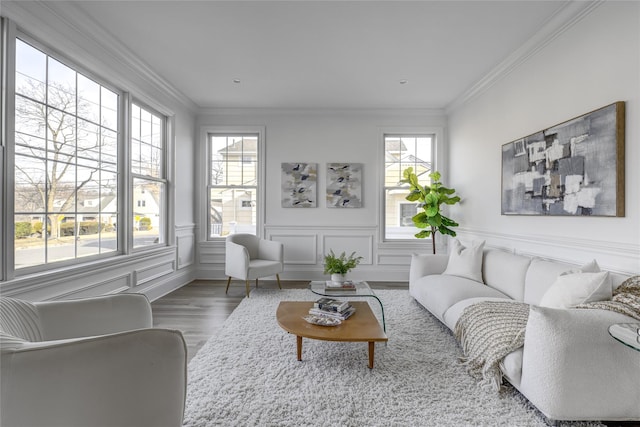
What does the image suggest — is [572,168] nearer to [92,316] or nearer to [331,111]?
[331,111]

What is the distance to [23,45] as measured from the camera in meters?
2.26

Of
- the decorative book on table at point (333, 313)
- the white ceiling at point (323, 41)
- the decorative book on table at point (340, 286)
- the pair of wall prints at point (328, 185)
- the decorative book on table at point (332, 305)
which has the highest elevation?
the white ceiling at point (323, 41)

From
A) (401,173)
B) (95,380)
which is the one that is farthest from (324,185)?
(95,380)

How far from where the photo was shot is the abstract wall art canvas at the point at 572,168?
2125 mm

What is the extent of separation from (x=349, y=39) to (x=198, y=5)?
4.38 ft

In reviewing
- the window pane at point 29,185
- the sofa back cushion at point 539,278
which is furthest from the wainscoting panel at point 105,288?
the sofa back cushion at point 539,278

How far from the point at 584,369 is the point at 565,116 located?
6.82 ft

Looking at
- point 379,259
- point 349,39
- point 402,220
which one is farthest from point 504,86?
point 379,259

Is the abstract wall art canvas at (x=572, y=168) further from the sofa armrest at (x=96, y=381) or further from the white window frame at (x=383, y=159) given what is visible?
the sofa armrest at (x=96, y=381)

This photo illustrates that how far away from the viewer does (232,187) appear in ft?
16.7

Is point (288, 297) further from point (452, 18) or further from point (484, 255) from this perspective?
point (452, 18)

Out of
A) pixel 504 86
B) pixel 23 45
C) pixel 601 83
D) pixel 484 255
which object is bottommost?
pixel 484 255

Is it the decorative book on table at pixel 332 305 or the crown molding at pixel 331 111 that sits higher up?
the crown molding at pixel 331 111

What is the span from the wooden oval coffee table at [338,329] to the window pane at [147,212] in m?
2.26
